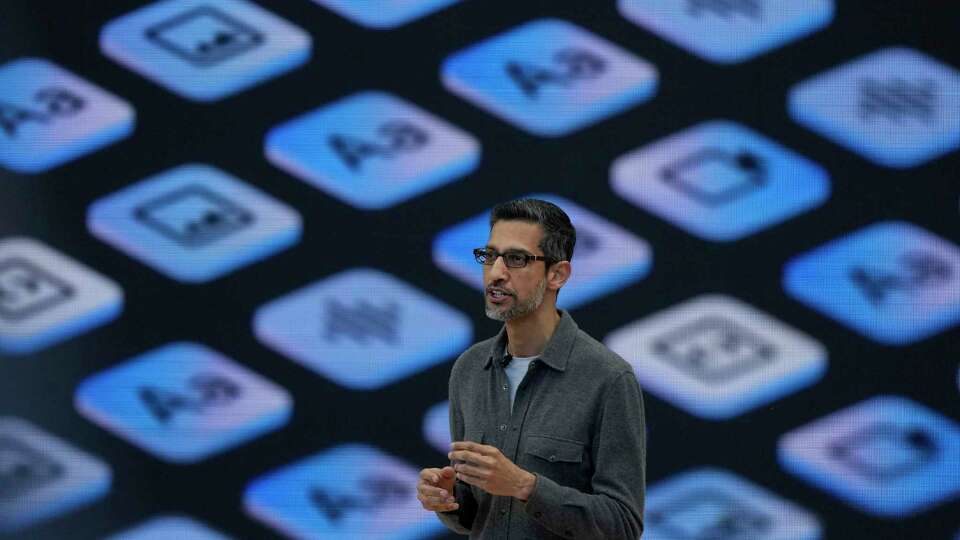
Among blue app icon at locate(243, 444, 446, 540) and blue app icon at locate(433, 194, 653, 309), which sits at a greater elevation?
blue app icon at locate(433, 194, 653, 309)

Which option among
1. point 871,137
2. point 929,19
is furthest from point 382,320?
point 929,19

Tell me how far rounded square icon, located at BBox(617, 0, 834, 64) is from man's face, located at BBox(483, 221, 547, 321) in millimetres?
1325

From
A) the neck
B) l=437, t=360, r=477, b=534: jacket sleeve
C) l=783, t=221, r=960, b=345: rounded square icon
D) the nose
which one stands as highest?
the nose

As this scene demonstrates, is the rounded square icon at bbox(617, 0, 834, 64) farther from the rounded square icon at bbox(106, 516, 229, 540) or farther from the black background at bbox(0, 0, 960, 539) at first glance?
the rounded square icon at bbox(106, 516, 229, 540)

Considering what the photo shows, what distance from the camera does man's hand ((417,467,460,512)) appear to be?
1.38 m

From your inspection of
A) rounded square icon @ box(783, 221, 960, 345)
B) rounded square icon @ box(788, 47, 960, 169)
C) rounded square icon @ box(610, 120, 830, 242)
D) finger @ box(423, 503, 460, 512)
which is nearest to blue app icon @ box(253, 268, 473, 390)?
rounded square icon @ box(610, 120, 830, 242)

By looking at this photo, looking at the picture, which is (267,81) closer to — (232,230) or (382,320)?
(232,230)

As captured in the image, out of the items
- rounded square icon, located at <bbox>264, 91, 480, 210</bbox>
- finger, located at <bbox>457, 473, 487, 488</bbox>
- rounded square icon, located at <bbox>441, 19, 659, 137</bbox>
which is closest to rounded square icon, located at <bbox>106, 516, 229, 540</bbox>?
rounded square icon, located at <bbox>264, 91, 480, 210</bbox>

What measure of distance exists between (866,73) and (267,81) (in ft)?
4.52

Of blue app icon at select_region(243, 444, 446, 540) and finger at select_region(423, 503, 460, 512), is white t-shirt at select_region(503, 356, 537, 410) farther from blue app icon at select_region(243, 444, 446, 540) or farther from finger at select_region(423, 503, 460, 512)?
blue app icon at select_region(243, 444, 446, 540)

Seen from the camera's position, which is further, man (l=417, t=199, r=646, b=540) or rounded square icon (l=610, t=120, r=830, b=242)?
rounded square icon (l=610, t=120, r=830, b=242)

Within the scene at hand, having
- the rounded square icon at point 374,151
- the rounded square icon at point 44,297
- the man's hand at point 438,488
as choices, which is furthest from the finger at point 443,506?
the rounded square icon at point 44,297

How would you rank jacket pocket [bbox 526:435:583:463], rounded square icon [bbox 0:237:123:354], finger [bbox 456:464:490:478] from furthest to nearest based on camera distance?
1. rounded square icon [bbox 0:237:123:354]
2. jacket pocket [bbox 526:435:583:463]
3. finger [bbox 456:464:490:478]

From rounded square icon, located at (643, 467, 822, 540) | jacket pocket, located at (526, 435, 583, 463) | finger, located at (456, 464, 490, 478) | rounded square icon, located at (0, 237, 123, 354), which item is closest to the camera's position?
finger, located at (456, 464, 490, 478)
